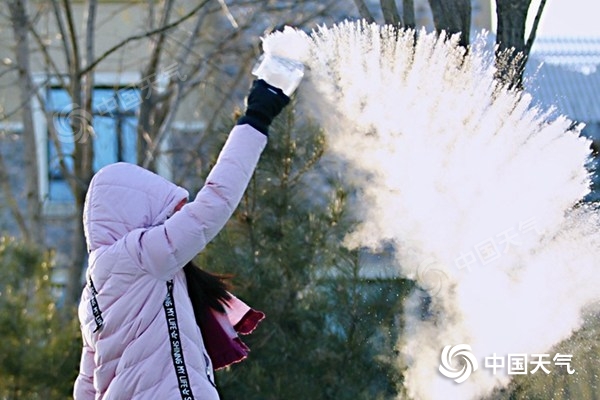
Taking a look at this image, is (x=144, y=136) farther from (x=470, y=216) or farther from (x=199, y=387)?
(x=199, y=387)

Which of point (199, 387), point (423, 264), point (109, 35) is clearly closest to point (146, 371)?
point (199, 387)

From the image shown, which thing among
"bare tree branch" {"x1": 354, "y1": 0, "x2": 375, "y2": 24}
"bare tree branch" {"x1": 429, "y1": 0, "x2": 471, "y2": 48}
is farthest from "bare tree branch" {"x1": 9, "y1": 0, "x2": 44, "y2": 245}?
"bare tree branch" {"x1": 429, "y1": 0, "x2": 471, "y2": 48}

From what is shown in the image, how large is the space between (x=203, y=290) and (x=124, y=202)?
0.36 metres

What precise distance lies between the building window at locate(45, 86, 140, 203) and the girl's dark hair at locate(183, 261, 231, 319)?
436 centimetres

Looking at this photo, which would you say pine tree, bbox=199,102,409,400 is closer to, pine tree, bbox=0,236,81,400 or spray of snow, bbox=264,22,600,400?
spray of snow, bbox=264,22,600,400

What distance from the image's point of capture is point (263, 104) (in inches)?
129

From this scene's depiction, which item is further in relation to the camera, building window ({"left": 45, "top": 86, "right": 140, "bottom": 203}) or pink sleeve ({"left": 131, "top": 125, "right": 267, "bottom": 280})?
building window ({"left": 45, "top": 86, "right": 140, "bottom": 203})

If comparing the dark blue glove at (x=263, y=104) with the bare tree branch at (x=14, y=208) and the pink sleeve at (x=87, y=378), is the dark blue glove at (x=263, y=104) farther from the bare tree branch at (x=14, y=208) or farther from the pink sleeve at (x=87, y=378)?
the bare tree branch at (x=14, y=208)

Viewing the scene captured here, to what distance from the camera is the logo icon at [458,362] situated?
438 centimetres

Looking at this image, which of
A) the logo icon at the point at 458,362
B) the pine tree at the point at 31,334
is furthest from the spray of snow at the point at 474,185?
the pine tree at the point at 31,334

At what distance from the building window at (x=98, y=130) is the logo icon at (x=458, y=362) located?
3.92 meters

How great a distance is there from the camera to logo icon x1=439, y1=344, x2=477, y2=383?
4.38 m

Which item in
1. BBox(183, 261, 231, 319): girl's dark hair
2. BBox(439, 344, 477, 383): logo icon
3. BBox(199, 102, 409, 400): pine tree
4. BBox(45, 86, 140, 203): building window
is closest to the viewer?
BBox(183, 261, 231, 319): girl's dark hair

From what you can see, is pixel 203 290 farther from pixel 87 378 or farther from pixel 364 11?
pixel 364 11
